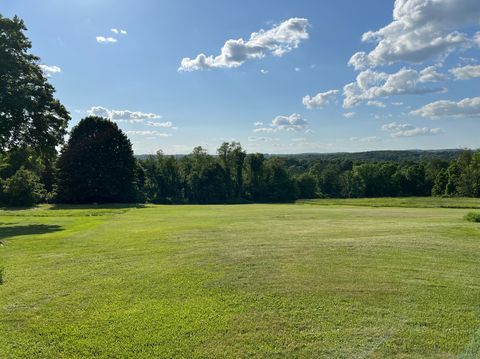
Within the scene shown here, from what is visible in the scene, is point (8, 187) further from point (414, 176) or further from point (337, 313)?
point (414, 176)

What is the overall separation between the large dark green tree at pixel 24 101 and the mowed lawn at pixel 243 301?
1721 centimetres

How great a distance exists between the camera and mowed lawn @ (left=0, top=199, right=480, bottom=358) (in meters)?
5.93

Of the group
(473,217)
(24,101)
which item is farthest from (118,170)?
(473,217)

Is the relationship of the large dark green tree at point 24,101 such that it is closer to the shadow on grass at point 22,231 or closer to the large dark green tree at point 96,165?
the shadow on grass at point 22,231

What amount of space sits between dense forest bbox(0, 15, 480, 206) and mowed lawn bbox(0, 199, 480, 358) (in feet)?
62.2

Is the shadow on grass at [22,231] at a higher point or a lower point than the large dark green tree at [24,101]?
lower

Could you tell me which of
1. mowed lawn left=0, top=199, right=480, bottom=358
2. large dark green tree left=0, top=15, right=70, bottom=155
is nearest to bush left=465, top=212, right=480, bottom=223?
mowed lawn left=0, top=199, right=480, bottom=358

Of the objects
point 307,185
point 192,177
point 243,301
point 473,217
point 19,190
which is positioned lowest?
point 307,185

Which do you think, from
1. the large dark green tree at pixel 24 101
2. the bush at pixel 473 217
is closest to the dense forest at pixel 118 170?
the large dark green tree at pixel 24 101

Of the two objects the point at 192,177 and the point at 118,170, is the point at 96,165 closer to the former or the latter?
the point at 118,170

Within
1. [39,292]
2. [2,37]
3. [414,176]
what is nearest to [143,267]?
[39,292]

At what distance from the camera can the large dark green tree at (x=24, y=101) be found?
2711cm

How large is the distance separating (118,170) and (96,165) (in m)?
2.93

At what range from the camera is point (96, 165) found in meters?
56.2
